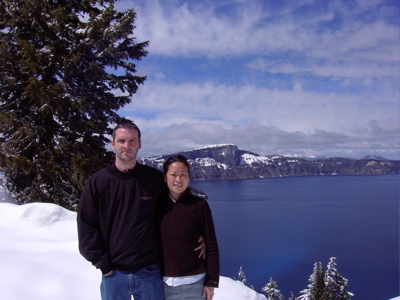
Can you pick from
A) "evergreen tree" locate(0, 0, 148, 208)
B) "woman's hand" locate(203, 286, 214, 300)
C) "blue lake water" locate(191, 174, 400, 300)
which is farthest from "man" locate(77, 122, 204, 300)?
"blue lake water" locate(191, 174, 400, 300)

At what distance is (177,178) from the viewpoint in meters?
2.53

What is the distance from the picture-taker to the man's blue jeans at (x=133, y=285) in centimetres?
246

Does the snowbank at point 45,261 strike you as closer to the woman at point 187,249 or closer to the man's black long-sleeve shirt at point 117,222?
the man's black long-sleeve shirt at point 117,222

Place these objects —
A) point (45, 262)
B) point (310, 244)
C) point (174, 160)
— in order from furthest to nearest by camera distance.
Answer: point (310, 244)
point (45, 262)
point (174, 160)

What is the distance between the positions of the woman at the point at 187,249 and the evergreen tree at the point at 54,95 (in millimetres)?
7489

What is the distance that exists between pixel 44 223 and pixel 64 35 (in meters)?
6.59

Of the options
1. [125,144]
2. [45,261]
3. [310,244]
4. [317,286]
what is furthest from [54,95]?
[310,244]

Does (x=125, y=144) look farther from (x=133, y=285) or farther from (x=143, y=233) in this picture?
(x=133, y=285)

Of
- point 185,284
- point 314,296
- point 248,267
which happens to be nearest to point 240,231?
point 248,267

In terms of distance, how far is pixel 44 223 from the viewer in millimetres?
6230

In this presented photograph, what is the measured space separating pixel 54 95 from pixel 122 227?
7.86 m

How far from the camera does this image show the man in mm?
2428

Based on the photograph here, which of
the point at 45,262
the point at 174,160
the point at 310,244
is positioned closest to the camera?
the point at 174,160

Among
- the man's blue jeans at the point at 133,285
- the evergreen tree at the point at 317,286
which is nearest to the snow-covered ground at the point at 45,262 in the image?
the man's blue jeans at the point at 133,285
